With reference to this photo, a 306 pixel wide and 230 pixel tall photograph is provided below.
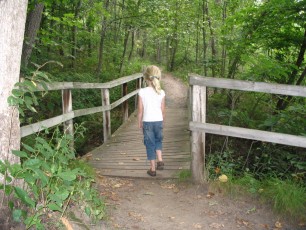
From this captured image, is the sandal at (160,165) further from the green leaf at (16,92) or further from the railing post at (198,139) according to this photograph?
the green leaf at (16,92)

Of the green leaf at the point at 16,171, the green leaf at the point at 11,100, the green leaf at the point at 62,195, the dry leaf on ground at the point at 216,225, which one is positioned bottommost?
the dry leaf on ground at the point at 216,225

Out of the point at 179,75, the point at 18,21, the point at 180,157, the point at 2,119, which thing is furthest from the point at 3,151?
the point at 179,75

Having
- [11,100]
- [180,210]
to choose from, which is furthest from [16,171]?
[180,210]

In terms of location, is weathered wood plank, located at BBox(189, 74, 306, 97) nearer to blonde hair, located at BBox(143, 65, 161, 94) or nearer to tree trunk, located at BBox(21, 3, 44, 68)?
blonde hair, located at BBox(143, 65, 161, 94)

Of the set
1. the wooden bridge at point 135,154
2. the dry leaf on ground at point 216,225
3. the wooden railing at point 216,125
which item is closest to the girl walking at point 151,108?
the wooden bridge at point 135,154

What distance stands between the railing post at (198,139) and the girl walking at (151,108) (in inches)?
29.7

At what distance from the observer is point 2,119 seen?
8.56ft

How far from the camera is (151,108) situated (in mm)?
4824

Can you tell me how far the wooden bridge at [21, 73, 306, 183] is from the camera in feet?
12.0

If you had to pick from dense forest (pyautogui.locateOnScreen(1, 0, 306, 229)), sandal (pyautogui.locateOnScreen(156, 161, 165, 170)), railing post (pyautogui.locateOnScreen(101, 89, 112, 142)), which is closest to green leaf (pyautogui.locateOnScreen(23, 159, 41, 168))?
dense forest (pyautogui.locateOnScreen(1, 0, 306, 229))

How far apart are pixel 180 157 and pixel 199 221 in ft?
7.16

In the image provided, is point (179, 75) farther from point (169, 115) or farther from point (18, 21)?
point (18, 21)

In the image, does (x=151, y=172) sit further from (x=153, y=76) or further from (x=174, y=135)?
(x=174, y=135)

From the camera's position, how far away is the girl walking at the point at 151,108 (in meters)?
4.75
